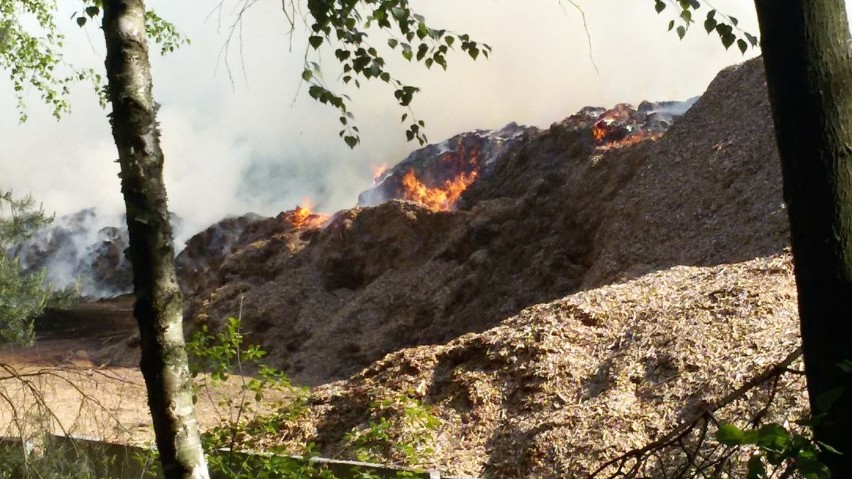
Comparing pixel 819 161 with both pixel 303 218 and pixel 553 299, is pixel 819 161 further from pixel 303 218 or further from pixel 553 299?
pixel 303 218

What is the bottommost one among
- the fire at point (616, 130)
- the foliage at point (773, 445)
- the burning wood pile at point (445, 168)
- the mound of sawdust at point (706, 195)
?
the foliage at point (773, 445)

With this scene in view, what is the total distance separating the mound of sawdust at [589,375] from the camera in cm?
475

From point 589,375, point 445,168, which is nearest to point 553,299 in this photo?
point 589,375

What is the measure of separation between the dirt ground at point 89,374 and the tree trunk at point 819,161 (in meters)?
2.26

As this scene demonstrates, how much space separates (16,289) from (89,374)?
4238mm

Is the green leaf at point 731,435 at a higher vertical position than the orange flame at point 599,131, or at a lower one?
lower

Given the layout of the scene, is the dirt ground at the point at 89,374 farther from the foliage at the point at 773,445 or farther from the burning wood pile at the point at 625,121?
the burning wood pile at the point at 625,121

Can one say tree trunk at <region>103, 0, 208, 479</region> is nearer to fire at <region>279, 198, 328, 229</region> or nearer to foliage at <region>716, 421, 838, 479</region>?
foliage at <region>716, 421, 838, 479</region>

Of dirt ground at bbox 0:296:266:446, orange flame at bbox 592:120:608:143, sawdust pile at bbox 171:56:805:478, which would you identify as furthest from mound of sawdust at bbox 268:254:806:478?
orange flame at bbox 592:120:608:143

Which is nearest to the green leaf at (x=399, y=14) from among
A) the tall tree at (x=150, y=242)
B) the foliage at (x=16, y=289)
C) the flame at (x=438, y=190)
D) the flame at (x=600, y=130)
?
the tall tree at (x=150, y=242)

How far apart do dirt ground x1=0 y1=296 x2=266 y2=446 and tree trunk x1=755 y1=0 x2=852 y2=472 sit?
2.26 meters

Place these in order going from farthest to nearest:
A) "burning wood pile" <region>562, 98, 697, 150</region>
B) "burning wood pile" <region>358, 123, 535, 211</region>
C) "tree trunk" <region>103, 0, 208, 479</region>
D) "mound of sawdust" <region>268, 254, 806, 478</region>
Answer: "burning wood pile" <region>358, 123, 535, 211</region> < "burning wood pile" <region>562, 98, 697, 150</region> < "mound of sawdust" <region>268, 254, 806, 478</region> < "tree trunk" <region>103, 0, 208, 479</region>

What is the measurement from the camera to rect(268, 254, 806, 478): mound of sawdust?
4.75m

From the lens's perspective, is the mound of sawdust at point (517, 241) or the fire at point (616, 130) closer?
the mound of sawdust at point (517, 241)
